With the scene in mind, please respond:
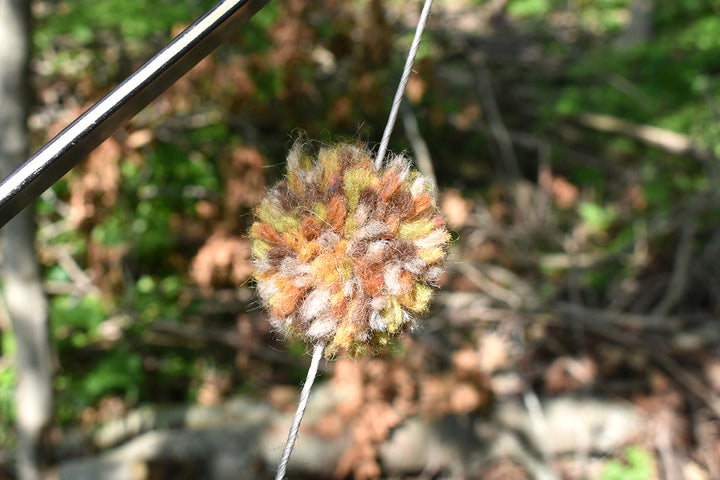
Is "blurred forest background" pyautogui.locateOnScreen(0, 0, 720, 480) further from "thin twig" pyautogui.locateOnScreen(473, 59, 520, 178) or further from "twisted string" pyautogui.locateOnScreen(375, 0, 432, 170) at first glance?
"twisted string" pyautogui.locateOnScreen(375, 0, 432, 170)

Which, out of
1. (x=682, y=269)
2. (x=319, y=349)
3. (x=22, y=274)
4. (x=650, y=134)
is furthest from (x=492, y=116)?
(x=319, y=349)

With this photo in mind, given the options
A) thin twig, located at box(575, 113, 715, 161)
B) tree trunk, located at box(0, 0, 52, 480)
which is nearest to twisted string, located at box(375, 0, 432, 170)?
tree trunk, located at box(0, 0, 52, 480)

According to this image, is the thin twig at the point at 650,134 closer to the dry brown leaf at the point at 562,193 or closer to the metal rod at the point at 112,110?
the dry brown leaf at the point at 562,193

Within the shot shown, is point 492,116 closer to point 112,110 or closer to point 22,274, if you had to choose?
point 22,274

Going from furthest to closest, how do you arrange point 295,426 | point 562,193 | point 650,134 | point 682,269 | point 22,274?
point 562,193, point 650,134, point 682,269, point 22,274, point 295,426

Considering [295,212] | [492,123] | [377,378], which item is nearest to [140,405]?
[377,378]

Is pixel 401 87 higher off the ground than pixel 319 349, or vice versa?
pixel 401 87

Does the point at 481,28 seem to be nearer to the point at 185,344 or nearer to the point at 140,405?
the point at 185,344
